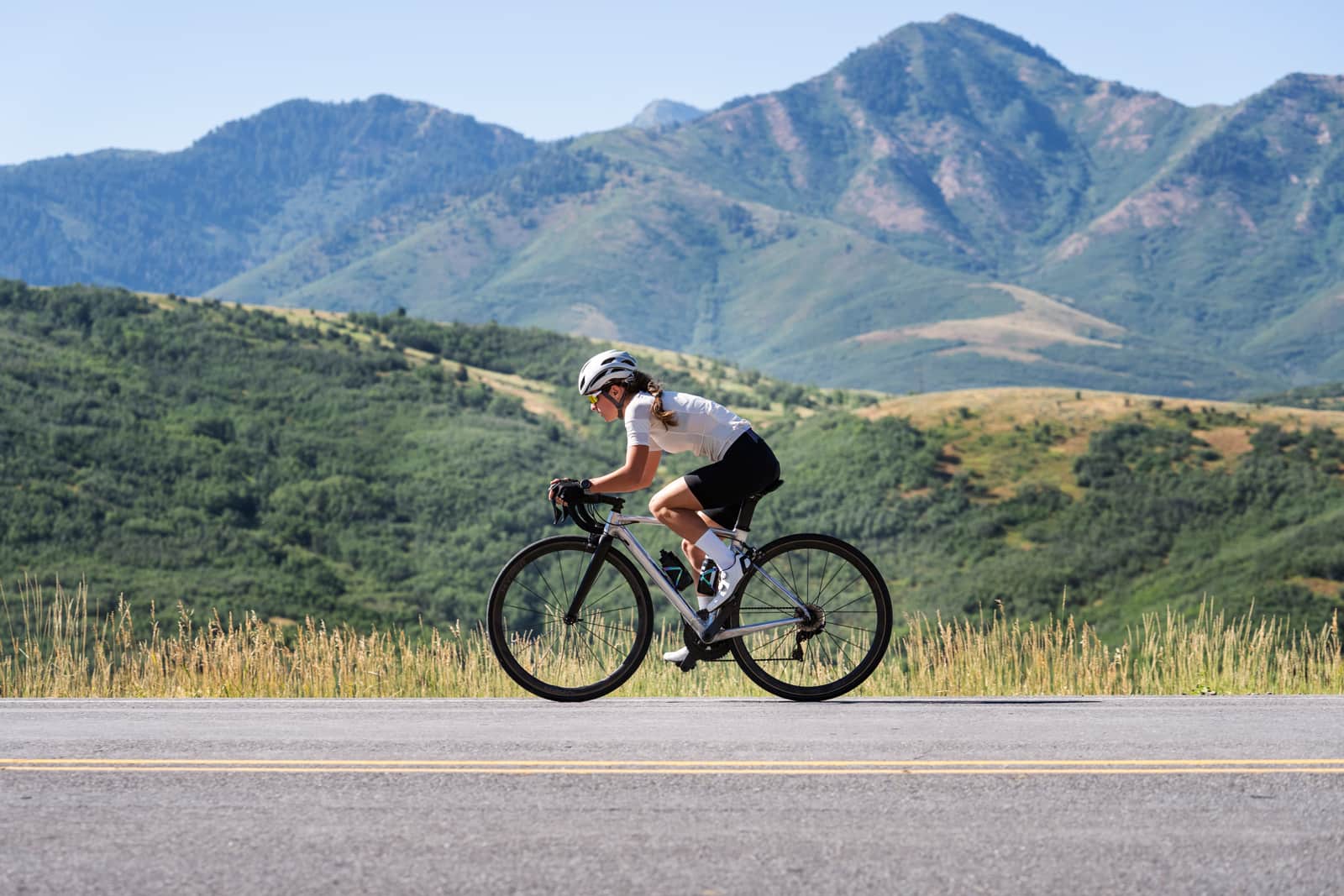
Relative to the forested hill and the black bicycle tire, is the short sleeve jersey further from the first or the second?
the forested hill

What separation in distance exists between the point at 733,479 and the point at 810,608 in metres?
0.79

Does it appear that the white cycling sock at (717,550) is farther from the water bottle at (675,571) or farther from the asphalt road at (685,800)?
the asphalt road at (685,800)

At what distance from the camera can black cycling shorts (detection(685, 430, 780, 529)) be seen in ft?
24.1

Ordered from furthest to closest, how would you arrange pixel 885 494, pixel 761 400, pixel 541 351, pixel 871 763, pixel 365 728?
pixel 541 351 < pixel 761 400 < pixel 885 494 < pixel 365 728 < pixel 871 763

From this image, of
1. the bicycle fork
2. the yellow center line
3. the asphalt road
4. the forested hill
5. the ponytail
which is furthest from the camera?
the forested hill

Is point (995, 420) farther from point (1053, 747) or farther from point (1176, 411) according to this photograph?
point (1053, 747)

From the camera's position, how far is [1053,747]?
6266mm

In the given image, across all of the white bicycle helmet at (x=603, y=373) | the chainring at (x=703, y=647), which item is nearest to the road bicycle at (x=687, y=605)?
Answer: the chainring at (x=703, y=647)

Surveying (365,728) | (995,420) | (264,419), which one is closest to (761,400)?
(995,420)

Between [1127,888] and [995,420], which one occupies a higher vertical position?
[995,420]

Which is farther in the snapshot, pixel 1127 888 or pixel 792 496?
pixel 792 496

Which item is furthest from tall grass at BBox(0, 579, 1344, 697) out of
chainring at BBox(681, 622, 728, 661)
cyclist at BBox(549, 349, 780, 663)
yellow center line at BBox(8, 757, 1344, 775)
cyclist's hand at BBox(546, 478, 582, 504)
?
yellow center line at BBox(8, 757, 1344, 775)

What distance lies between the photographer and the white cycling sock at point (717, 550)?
287 inches

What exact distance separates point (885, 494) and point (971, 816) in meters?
58.8
